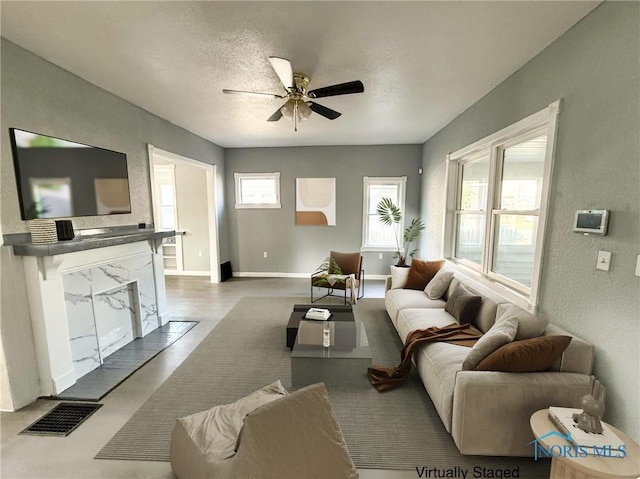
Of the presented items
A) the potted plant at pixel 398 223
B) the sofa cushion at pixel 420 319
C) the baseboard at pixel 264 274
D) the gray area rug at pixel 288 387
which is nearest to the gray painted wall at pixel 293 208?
the baseboard at pixel 264 274

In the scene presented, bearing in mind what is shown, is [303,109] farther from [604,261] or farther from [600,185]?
[604,261]

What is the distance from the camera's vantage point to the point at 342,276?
448 cm

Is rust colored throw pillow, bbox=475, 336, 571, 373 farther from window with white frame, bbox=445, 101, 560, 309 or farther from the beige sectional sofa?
window with white frame, bbox=445, 101, 560, 309

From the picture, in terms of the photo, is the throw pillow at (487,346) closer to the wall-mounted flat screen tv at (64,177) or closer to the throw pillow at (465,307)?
the throw pillow at (465,307)

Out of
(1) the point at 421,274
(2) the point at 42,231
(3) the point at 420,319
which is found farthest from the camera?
(1) the point at 421,274

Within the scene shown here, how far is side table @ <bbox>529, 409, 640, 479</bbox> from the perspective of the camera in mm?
1183

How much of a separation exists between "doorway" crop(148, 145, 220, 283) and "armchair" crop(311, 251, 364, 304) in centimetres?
243

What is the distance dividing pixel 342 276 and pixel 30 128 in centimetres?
376

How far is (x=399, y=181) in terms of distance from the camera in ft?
18.9

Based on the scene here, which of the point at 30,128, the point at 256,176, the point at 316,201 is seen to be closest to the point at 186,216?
the point at 256,176

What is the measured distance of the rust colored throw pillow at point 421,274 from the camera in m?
3.80

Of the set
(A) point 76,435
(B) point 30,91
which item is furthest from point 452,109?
(A) point 76,435

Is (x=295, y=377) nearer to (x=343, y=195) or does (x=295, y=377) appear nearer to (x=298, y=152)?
(x=343, y=195)

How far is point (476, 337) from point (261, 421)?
207cm
